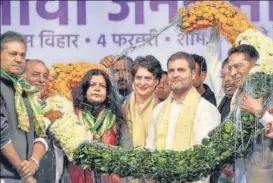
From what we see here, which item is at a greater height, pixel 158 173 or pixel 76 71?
pixel 76 71

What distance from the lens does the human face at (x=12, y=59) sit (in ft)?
31.5

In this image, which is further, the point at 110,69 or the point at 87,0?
the point at 87,0

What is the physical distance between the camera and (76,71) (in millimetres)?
10180

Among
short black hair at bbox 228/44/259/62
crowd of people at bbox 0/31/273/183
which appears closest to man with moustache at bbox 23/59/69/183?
crowd of people at bbox 0/31/273/183

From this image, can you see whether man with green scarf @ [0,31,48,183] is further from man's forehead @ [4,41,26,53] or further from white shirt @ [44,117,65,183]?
white shirt @ [44,117,65,183]

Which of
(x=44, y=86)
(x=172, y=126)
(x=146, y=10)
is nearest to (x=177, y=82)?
(x=172, y=126)

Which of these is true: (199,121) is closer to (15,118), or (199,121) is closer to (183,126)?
(183,126)

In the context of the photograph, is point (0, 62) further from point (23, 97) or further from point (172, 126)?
point (172, 126)

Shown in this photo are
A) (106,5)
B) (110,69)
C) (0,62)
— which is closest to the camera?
(0,62)

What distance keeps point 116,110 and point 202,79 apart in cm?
75

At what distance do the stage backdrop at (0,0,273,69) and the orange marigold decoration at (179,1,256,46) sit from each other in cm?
231

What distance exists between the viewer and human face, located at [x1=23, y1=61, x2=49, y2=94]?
10.1 m

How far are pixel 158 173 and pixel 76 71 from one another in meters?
0.97

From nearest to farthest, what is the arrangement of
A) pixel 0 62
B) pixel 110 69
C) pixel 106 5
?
pixel 0 62
pixel 110 69
pixel 106 5
